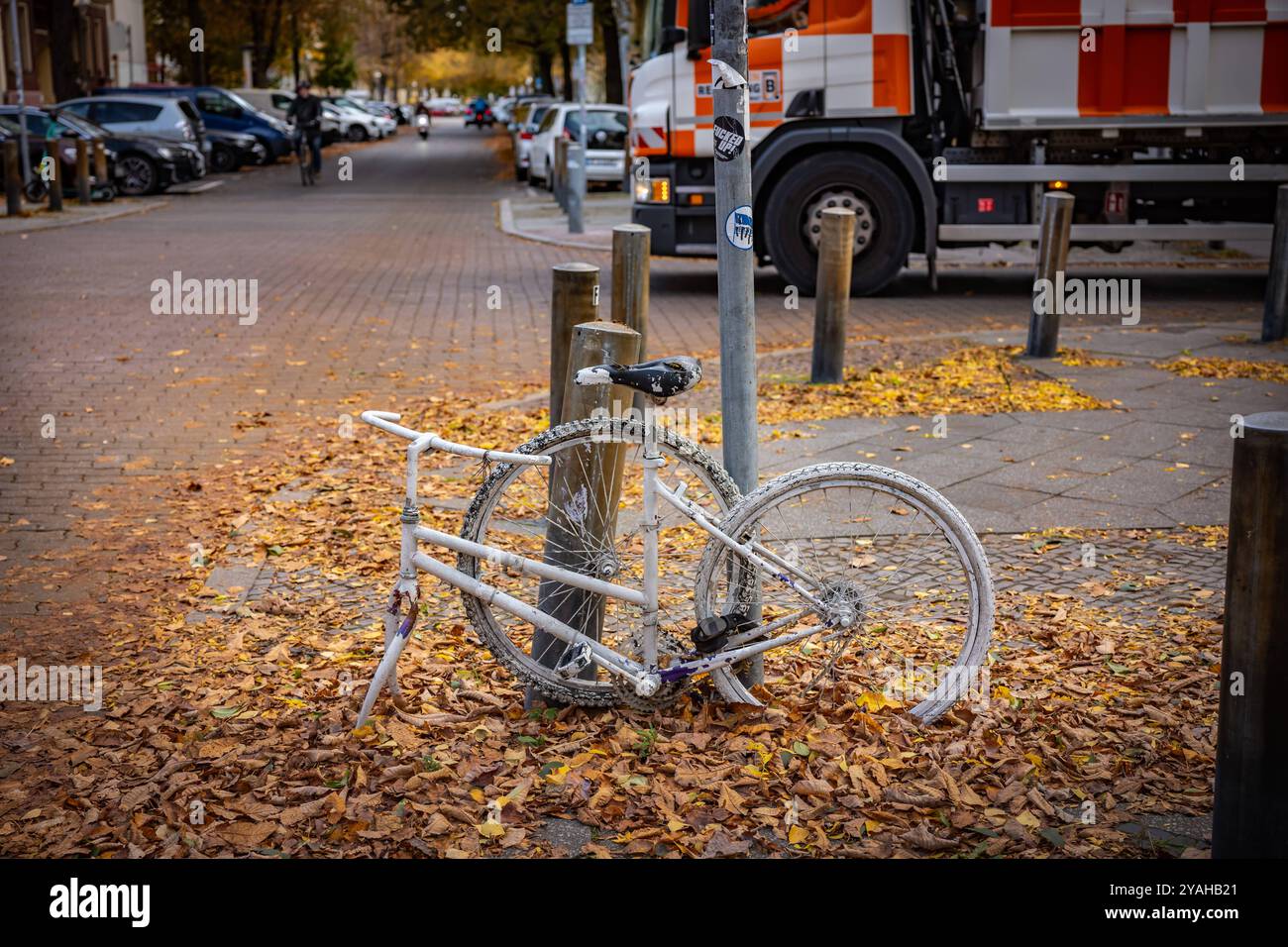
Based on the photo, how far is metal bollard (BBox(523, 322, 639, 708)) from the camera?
440cm

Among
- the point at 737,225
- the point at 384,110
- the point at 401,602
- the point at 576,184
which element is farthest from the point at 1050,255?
the point at 384,110

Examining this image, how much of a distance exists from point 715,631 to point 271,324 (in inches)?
361

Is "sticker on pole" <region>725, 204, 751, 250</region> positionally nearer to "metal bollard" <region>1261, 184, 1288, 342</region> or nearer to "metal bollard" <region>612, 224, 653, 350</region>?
"metal bollard" <region>612, 224, 653, 350</region>

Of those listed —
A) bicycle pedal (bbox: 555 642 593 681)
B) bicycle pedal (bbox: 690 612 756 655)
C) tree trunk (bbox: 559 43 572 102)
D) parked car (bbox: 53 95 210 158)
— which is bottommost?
bicycle pedal (bbox: 555 642 593 681)

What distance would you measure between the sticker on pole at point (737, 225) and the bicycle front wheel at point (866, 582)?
2.35 ft

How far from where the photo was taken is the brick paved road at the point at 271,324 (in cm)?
841

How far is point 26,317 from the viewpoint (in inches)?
495

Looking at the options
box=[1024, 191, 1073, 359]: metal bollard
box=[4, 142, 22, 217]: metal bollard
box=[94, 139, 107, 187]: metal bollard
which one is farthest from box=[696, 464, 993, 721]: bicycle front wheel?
box=[94, 139, 107, 187]: metal bollard

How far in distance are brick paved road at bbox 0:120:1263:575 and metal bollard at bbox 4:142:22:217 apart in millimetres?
1637

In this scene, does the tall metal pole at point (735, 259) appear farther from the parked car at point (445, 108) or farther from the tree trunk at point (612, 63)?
the parked car at point (445, 108)

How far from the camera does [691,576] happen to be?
456 cm

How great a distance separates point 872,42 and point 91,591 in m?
9.84

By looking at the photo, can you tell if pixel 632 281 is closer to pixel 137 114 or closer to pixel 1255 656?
pixel 1255 656
